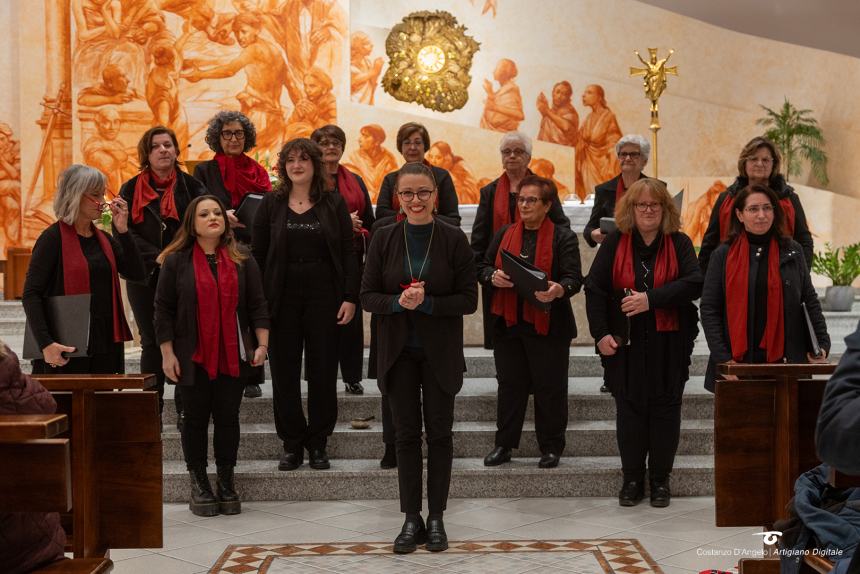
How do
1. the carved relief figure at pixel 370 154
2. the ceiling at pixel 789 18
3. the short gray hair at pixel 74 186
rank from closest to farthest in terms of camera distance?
1. the short gray hair at pixel 74 186
2. the carved relief figure at pixel 370 154
3. the ceiling at pixel 789 18

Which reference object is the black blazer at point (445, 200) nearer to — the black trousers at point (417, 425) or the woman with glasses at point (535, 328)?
the woman with glasses at point (535, 328)

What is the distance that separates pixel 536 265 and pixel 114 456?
2.71m

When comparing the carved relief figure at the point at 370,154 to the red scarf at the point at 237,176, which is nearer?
the red scarf at the point at 237,176

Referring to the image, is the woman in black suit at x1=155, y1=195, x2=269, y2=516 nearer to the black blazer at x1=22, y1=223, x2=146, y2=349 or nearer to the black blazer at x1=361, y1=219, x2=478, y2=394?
the black blazer at x1=22, y1=223, x2=146, y2=349

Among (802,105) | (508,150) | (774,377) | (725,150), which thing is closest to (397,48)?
(725,150)

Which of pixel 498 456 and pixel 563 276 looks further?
pixel 498 456

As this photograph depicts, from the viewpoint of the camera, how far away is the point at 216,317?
5.15 m

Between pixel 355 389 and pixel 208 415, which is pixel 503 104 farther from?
pixel 208 415

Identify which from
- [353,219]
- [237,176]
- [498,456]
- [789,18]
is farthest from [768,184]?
[789,18]

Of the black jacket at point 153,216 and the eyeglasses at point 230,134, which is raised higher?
the eyeglasses at point 230,134

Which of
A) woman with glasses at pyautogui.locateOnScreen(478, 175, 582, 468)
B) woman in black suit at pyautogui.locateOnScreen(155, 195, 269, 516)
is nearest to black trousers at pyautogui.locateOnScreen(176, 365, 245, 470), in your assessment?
woman in black suit at pyautogui.locateOnScreen(155, 195, 269, 516)

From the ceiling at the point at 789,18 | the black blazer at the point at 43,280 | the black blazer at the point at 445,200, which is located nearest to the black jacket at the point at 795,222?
the black blazer at the point at 445,200

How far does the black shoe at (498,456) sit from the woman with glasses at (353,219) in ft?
3.50

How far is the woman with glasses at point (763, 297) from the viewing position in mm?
4977
